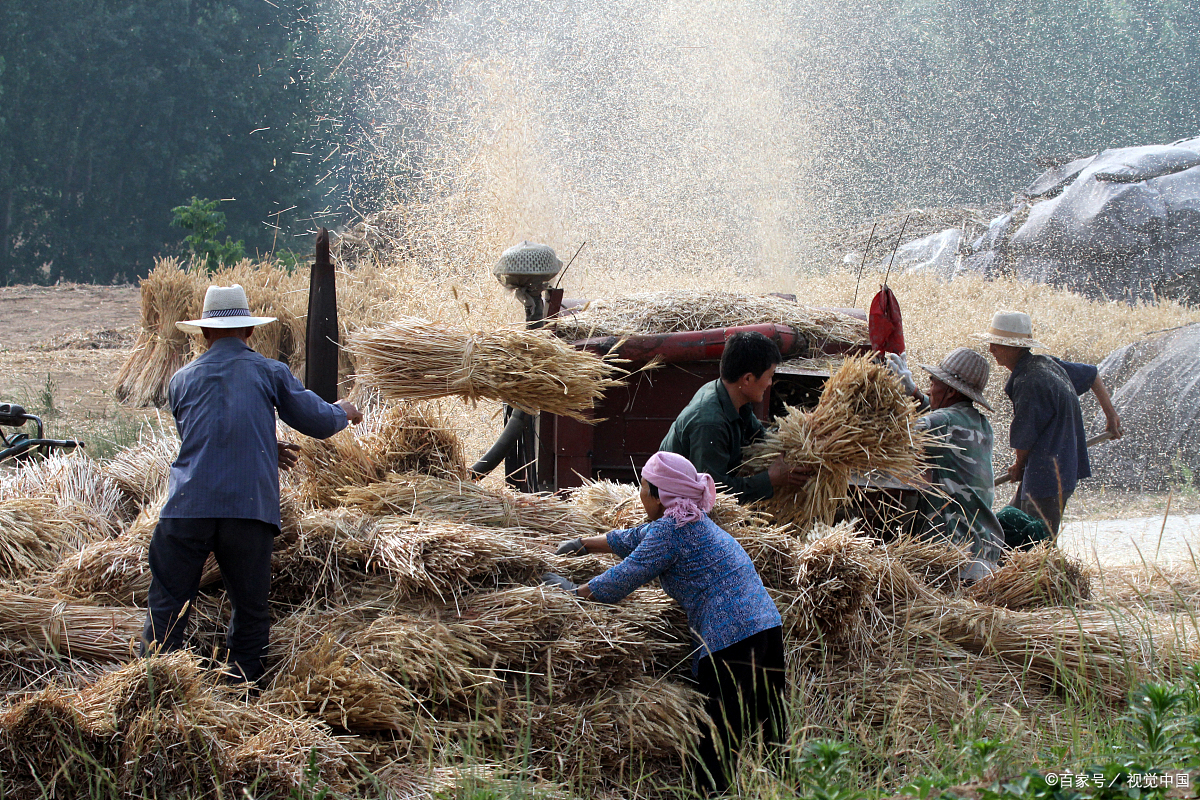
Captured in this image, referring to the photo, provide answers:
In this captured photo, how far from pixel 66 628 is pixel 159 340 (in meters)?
8.85

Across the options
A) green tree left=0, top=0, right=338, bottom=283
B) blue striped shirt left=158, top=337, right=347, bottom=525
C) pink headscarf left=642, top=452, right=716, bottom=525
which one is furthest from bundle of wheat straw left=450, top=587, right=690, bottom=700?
green tree left=0, top=0, right=338, bottom=283

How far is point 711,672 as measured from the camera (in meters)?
3.27

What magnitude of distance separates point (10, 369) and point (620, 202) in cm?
1049

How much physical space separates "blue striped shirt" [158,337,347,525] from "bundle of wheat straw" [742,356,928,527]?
1.88m

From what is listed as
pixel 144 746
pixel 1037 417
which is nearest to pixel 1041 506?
pixel 1037 417

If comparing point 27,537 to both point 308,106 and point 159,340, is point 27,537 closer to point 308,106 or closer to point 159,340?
point 159,340

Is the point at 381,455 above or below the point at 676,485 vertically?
below

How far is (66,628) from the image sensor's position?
3.31 metres

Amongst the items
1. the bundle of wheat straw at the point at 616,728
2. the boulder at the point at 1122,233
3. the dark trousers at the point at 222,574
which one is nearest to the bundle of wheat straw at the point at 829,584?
the bundle of wheat straw at the point at 616,728

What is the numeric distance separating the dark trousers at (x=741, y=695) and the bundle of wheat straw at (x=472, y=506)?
862 millimetres

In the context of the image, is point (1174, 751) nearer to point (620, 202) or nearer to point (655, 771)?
point (655, 771)

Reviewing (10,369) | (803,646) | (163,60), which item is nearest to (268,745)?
(803,646)

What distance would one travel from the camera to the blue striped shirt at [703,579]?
124 inches

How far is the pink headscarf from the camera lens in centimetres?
317
